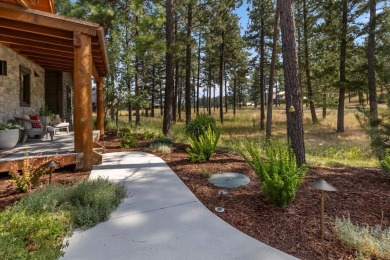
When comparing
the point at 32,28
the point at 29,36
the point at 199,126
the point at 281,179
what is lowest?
the point at 281,179

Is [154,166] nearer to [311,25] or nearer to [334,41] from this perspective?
[334,41]

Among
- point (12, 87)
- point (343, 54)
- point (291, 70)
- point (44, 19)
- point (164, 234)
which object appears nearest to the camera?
point (164, 234)

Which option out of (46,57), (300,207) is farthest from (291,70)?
(46,57)

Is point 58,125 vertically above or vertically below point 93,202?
above

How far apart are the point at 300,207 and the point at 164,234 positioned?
177cm

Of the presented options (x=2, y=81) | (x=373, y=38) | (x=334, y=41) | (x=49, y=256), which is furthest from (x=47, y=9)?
(x=334, y=41)

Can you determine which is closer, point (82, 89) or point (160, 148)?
point (82, 89)

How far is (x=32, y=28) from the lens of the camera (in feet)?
15.1

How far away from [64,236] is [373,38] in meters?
13.4

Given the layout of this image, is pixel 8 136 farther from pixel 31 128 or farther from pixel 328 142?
pixel 328 142

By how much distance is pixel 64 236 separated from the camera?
2469mm

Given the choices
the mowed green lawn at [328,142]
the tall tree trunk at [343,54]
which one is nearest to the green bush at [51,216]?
the mowed green lawn at [328,142]

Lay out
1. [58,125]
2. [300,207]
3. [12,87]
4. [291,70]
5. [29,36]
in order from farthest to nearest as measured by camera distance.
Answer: [58,125]
[12,87]
[29,36]
[291,70]
[300,207]

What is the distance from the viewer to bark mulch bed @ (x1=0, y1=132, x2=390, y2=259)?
2.46m
